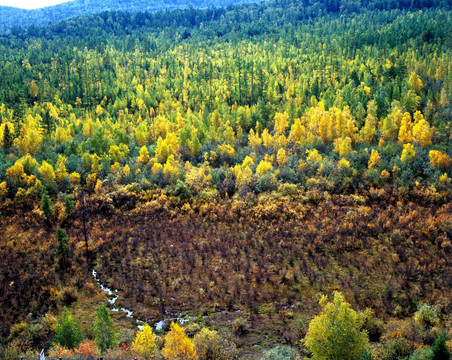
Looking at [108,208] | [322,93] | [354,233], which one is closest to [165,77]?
[322,93]

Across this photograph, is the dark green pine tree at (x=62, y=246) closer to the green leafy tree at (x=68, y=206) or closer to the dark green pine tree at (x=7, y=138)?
the green leafy tree at (x=68, y=206)

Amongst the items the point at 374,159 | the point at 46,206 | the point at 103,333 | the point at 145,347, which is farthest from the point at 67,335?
the point at 374,159

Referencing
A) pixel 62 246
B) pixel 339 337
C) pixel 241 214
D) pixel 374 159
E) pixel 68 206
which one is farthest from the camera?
pixel 374 159

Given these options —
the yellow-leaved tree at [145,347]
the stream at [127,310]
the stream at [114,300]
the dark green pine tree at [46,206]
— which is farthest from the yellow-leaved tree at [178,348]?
the dark green pine tree at [46,206]

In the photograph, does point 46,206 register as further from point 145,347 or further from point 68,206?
point 145,347

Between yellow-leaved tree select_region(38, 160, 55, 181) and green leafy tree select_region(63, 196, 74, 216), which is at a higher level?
yellow-leaved tree select_region(38, 160, 55, 181)

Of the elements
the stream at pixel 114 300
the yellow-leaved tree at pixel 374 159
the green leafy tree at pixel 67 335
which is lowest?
the stream at pixel 114 300

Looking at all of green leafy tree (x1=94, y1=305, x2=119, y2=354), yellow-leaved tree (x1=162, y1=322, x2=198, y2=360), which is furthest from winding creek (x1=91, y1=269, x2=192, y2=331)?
yellow-leaved tree (x1=162, y1=322, x2=198, y2=360)

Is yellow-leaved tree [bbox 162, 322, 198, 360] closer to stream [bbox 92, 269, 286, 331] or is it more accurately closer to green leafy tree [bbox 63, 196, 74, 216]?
stream [bbox 92, 269, 286, 331]

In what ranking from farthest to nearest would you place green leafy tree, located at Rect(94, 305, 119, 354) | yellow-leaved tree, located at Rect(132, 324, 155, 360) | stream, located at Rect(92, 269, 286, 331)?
stream, located at Rect(92, 269, 286, 331), green leafy tree, located at Rect(94, 305, 119, 354), yellow-leaved tree, located at Rect(132, 324, 155, 360)

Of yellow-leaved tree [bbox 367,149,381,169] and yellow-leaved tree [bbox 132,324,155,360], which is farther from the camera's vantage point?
yellow-leaved tree [bbox 367,149,381,169]
